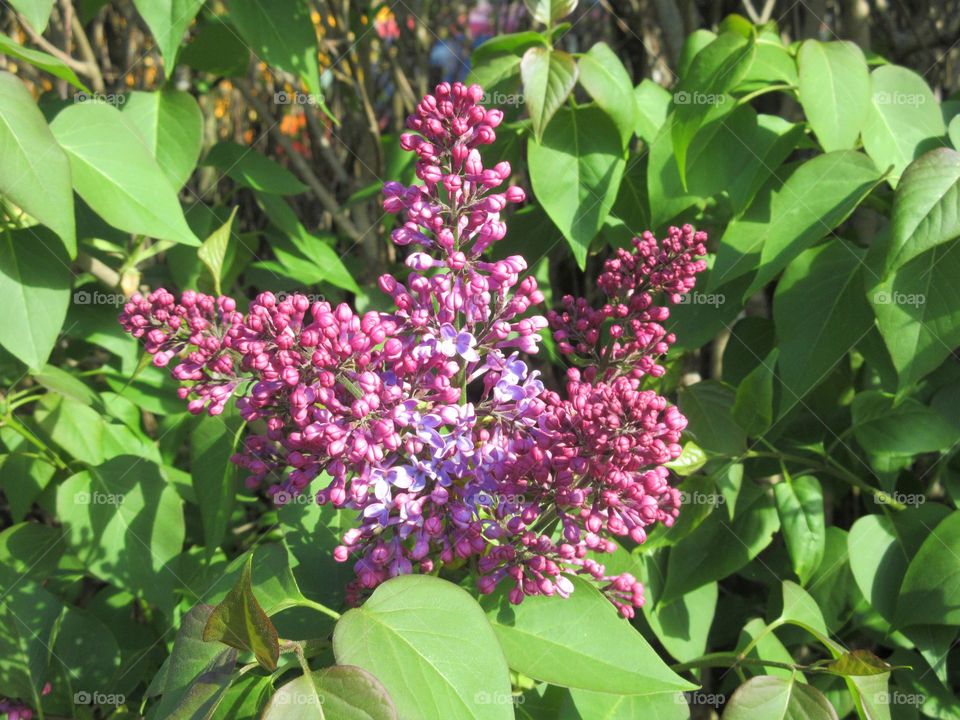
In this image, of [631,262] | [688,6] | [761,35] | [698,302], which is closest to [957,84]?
[688,6]

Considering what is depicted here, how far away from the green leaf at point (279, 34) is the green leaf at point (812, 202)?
32.3 inches

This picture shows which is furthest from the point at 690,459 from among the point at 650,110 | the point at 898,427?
the point at 650,110

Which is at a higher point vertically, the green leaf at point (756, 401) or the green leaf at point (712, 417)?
the green leaf at point (756, 401)

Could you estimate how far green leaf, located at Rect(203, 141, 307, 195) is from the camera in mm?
1869

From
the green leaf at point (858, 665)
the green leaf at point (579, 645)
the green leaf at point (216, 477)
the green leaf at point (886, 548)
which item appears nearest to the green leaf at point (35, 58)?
the green leaf at point (216, 477)

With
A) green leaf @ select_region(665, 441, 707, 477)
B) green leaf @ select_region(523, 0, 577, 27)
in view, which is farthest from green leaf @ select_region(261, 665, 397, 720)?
green leaf @ select_region(523, 0, 577, 27)

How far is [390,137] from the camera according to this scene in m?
2.22

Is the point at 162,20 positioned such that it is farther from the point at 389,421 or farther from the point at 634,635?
the point at 634,635

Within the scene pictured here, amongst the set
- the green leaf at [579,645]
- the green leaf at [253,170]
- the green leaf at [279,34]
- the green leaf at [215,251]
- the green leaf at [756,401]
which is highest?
the green leaf at [279,34]

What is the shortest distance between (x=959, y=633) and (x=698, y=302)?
2.55ft

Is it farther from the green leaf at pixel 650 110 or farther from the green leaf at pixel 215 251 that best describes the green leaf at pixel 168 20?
the green leaf at pixel 650 110

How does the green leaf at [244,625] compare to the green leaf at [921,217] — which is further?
the green leaf at [921,217]

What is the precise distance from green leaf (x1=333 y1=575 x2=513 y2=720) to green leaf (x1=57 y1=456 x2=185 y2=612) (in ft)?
2.17

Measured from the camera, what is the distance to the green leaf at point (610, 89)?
1.54m
